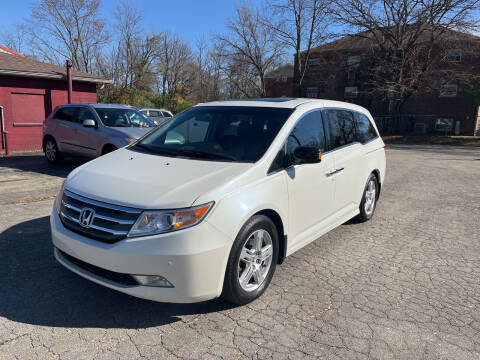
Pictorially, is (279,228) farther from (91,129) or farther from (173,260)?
(91,129)

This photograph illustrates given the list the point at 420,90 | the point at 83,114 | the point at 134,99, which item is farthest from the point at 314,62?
the point at 83,114

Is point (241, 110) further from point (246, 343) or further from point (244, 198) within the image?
point (246, 343)

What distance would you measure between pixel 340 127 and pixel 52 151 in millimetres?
8664

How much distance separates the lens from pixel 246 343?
2.69m

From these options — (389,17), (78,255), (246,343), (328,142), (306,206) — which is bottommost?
(246,343)

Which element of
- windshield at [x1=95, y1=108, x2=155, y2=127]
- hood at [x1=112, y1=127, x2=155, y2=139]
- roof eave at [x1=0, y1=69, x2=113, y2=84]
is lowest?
hood at [x1=112, y1=127, x2=155, y2=139]

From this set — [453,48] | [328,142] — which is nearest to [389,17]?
[453,48]

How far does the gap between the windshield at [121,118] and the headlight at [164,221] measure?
7148 millimetres

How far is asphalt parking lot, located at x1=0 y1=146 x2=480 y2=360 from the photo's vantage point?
262 cm

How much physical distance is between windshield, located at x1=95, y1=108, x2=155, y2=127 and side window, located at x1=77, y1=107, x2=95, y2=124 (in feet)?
0.76

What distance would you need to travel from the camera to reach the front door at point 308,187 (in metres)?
3.58

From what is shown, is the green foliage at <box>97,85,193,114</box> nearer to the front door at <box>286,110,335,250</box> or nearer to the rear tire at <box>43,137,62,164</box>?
the rear tire at <box>43,137,62,164</box>

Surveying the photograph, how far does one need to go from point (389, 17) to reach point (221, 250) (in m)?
31.3

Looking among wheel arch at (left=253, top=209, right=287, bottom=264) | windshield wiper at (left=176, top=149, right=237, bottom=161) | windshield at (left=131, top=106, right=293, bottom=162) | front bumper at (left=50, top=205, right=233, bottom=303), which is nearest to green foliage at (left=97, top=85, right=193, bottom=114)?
windshield at (left=131, top=106, right=293, bottom=162)
